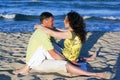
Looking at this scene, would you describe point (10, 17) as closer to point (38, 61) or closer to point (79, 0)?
point (79, 0)

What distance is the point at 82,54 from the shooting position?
8391 millimetres

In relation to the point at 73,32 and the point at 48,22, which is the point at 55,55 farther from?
the point at 48,22

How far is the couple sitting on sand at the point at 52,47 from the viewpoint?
20.5 feet

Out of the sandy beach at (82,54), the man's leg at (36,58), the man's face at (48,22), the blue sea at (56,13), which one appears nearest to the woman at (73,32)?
the man's face at (48,22)

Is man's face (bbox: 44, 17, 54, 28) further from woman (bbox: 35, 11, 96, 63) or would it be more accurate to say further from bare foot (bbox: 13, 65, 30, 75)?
bare foot (bbox: 13, 65, 30, 75)

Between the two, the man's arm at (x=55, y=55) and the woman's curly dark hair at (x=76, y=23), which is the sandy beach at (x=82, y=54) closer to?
the man's arm at (x=55, y=55)

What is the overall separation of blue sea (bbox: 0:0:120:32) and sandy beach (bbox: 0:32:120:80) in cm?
386

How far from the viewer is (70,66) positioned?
6176mm

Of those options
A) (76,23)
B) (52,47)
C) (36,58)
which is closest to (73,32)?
(76,23)

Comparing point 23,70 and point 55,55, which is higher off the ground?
point 55,55

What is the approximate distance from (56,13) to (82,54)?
14.1 metres

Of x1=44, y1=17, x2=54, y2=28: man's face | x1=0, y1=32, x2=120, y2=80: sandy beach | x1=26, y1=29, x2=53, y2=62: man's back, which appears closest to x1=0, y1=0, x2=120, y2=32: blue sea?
x1=0, y1=32, x2=120, y2=80: sandy beach

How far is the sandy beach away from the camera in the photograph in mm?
6308

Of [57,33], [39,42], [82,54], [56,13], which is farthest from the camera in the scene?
[56,13]
